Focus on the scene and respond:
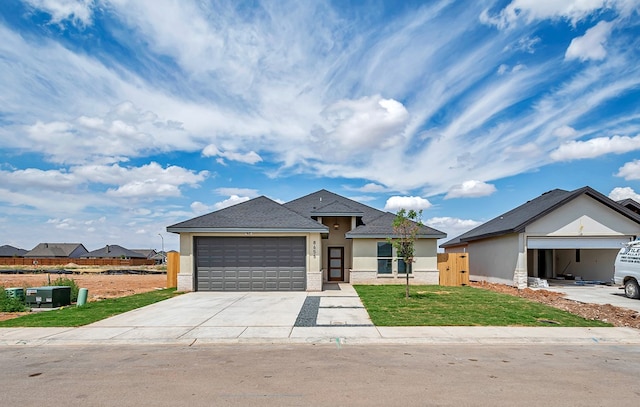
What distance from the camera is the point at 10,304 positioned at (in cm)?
1449

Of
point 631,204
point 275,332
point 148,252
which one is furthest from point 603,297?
point 148,252

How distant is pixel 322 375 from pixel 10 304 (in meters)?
12.9

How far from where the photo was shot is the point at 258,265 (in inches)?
770

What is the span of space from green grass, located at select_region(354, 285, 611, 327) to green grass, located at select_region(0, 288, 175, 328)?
8.02m

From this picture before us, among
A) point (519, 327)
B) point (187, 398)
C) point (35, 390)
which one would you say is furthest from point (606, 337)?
point (35, 390)

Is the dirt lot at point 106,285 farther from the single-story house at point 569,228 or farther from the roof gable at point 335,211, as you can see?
the single-story house at point 569,228

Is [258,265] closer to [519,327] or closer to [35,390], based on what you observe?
[519,327]

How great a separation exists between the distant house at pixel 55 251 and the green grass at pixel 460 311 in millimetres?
92541

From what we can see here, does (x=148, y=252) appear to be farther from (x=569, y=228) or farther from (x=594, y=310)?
(x=594, y=310)

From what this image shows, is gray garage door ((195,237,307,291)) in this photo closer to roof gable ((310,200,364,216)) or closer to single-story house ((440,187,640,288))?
roof gable ((310,200,364,216))

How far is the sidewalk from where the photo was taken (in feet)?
31.4

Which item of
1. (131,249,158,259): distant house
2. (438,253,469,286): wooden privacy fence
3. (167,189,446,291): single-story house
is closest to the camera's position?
(167,189,446,291): single-story house

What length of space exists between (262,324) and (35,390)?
588cm

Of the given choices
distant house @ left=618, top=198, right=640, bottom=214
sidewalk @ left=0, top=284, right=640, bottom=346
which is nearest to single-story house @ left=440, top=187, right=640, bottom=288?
distant house @ left=618, top=198, right=640, bottom=214
